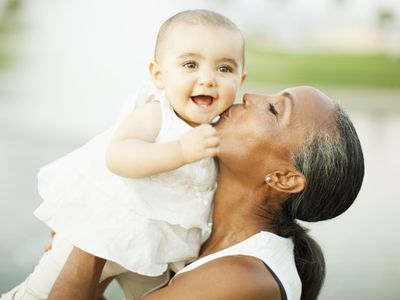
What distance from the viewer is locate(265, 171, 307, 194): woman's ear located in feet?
5.70

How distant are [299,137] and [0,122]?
5040 millimetres

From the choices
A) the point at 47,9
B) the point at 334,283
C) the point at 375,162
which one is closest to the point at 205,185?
the point at 334,283

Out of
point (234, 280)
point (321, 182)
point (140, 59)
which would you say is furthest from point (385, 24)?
point (234, 280)

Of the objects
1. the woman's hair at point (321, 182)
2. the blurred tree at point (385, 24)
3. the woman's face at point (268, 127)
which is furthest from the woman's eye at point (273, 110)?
the blurred tree at point (385, 24)

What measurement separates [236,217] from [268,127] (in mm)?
276

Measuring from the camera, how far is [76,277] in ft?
5.57

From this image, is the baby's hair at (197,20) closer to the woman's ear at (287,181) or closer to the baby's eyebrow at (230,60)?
the baby's eyebrow at (230,60)

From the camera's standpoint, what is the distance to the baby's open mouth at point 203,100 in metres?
1.64

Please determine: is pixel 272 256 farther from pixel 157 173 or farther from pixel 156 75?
pixel 156 75

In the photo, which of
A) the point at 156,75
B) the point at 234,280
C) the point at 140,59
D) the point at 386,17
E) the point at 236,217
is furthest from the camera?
the point at 140,59

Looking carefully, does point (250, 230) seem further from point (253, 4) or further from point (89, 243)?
point (253, 4)

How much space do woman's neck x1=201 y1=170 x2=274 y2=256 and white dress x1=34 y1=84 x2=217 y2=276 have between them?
89mm

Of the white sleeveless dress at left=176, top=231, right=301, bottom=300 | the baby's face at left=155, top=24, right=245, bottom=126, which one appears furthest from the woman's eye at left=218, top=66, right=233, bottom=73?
the white sleeveless dress at left=176, top=231, right=301, bottom=300

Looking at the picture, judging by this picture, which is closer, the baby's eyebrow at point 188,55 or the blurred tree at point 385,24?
the baby's eyebrow at point 188,55
